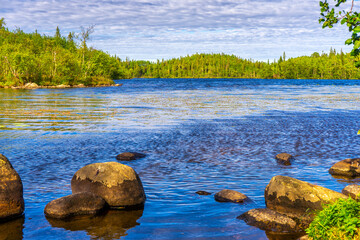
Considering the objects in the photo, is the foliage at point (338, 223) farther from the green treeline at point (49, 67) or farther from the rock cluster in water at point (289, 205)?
the green treeline at point (49, 67)

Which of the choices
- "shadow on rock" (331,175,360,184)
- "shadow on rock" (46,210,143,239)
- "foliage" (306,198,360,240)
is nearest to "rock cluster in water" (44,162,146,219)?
"shadow on rock" (46,210,143,239)

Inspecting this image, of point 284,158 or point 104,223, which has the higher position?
point 284,158

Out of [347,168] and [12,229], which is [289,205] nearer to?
[347,168]

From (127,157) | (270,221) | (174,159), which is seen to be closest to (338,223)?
(270,221)

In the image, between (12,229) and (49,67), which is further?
(49,67)

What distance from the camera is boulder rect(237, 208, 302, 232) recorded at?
8242 millimetres

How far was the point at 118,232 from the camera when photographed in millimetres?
8258

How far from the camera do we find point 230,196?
10148 mm

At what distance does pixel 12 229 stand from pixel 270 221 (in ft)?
20.3

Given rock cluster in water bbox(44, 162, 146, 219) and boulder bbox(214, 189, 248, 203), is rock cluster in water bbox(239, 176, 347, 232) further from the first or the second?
rock cluster in water bbox(44, 162, 146, 219)

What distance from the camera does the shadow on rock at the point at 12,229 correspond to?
7.95 metres

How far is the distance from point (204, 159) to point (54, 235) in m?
8.62

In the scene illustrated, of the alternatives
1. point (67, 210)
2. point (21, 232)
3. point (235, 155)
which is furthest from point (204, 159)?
point (21, 232)

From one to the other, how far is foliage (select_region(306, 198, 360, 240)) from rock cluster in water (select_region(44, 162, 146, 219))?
16.6 ft
